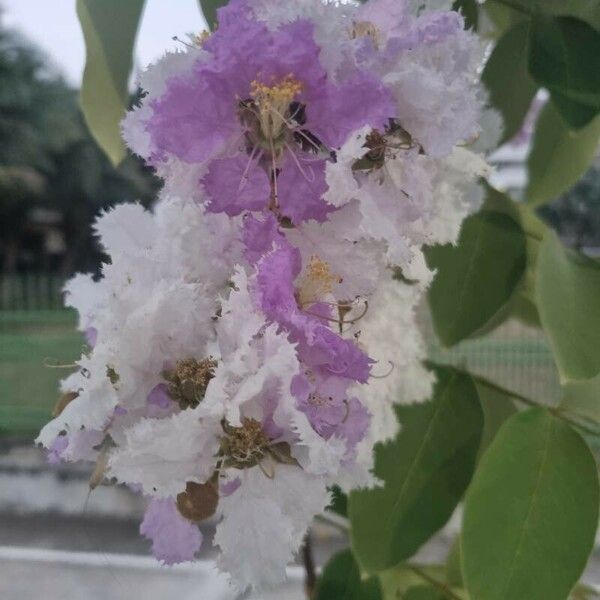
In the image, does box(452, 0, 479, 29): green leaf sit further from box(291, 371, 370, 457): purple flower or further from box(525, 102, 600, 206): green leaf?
box(291, 371, 370, 457): purple flower

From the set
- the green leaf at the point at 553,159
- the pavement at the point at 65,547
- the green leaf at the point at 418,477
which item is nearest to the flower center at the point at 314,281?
the green leaf at the point at 418,477

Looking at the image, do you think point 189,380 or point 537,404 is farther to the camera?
point 537,404

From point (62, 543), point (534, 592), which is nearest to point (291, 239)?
point (534, 592)

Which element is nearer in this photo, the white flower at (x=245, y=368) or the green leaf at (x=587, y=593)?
the white flower at (x=245, y=368)

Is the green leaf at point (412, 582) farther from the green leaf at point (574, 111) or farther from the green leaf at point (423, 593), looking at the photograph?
the green leaf at point (574, 111)

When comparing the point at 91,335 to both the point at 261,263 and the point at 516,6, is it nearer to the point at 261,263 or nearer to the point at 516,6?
the point at 261,263

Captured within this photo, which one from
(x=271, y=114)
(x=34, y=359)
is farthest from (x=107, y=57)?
(x=34, y=359)

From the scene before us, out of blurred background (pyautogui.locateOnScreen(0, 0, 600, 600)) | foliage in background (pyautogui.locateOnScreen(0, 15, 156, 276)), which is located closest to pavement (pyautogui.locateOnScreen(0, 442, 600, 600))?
blurred background (pyautogui.locateOnScreen(0, 0, 600, 600))
